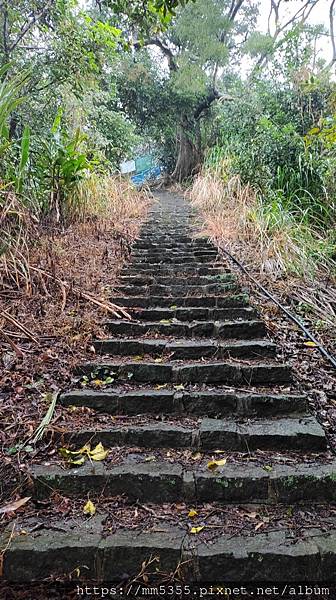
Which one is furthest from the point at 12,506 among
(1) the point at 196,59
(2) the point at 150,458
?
(1) the point at 196,59

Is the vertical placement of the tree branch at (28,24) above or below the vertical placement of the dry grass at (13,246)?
above

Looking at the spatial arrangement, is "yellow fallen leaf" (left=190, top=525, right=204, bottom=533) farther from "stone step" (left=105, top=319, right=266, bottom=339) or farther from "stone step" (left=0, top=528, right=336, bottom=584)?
"stone step" (left=105, top=319, right=266, bottom=339)

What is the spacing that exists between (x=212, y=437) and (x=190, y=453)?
146 mm

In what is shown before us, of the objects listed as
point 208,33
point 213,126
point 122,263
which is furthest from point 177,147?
point 122,263

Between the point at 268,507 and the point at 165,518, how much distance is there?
49 centimetres

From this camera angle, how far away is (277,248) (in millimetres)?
4332

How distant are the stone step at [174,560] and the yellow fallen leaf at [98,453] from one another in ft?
1.48

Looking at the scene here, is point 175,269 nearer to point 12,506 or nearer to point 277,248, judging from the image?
point 277,248

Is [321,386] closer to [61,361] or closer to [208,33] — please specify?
[61,361]

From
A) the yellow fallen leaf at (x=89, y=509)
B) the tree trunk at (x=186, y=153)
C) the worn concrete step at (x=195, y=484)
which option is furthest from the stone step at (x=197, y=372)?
the tree trunk at (x=186, y=153)

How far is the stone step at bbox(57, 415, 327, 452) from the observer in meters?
2.15

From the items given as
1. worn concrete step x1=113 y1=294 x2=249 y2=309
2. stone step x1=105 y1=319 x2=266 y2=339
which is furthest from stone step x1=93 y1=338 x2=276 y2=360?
worn concrete step x1=113 y1=294 x2=249 y2=309

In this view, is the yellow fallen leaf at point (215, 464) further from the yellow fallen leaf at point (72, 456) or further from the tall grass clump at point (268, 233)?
the tall grass clump at point (268, 233)

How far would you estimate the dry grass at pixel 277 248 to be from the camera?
3600 millimetres
